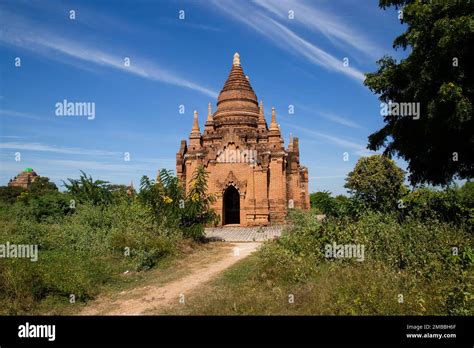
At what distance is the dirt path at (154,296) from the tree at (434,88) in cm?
772

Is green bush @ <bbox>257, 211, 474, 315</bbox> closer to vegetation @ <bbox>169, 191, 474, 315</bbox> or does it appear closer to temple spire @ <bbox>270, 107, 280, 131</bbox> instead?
vegetation @ <bbox>169, 191, 474, 315</bbox>

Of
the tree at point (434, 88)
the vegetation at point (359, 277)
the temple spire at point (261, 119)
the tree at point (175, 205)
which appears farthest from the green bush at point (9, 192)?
the tree at point (434, 88)

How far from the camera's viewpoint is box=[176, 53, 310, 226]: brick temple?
2100cm

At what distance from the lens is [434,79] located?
947 centimetres

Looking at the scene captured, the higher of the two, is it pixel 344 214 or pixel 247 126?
A: pixel 247 126

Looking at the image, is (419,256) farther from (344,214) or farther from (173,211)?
(173,211)

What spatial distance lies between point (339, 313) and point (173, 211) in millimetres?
8695

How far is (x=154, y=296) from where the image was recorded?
6.98 metres

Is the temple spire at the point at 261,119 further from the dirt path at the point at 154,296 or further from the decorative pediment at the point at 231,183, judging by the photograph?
the dirt path at the point at 154,296

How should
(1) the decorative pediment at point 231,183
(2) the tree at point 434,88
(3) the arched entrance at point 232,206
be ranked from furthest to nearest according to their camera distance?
1. (3) the arched entrance at point 232,206
2. (1) the decorative pediment at point 231,183
3. (2) the tree at point 434,88

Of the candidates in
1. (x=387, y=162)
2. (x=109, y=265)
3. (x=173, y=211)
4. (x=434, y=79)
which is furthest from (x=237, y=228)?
(x=387, y=162)

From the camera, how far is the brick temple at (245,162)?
21000 millimetres

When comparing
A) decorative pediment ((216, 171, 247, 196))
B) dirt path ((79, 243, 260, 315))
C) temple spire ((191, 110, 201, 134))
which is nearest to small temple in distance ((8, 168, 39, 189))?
temple spire ((191, 110, 201, 134))

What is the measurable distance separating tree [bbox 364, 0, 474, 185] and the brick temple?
9.42 meters
